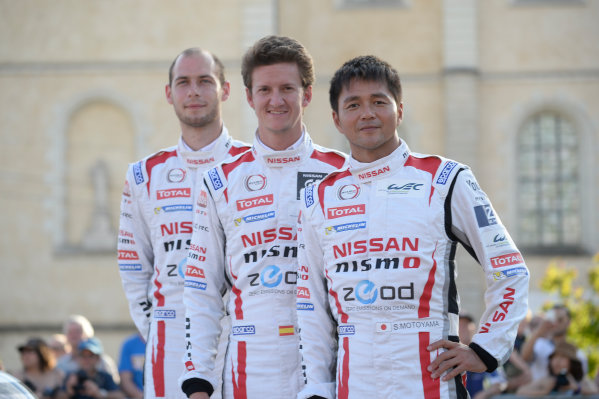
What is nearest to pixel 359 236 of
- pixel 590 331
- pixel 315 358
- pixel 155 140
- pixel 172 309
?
pixel 315 358

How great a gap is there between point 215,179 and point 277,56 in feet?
2.14

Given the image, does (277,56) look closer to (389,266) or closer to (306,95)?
(306,95)

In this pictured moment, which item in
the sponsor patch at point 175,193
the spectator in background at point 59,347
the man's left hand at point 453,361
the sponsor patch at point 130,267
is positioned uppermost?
the sponsor patch at point 175,193

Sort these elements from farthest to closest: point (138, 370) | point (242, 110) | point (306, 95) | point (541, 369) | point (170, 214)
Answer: point (242, 110) → point (138, 370) → point (541, 369) → point (170, 214) → point (306, 95)

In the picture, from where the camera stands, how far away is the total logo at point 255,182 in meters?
4.54

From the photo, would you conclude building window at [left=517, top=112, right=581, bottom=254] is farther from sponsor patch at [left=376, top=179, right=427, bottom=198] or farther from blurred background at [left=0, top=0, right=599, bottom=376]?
sponsor patch at [left=376, top=179, right=427, bottom=198]

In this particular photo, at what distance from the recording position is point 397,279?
3854mm

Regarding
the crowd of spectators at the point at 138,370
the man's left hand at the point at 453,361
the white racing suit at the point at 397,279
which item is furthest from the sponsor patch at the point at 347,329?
the crowd of spectators at the point at 138,370

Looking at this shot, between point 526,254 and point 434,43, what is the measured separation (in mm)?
5417

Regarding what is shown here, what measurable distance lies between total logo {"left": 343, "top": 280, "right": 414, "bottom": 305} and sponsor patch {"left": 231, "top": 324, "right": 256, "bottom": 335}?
2.08ft

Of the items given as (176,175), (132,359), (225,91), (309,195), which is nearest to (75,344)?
(132,359)

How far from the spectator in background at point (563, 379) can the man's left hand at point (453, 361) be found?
615cm

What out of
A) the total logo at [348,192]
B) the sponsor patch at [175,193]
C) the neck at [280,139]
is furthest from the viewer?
the sponsor patch at [175,193]

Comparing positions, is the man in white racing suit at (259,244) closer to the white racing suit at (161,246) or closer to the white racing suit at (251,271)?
the white racing suit at (251,271)
